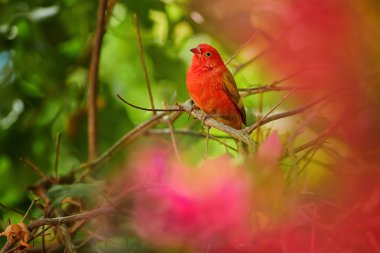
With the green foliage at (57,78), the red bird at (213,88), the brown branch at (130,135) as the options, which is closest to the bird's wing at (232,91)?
the red bird at (213,88)

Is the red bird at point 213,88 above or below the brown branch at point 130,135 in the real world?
above

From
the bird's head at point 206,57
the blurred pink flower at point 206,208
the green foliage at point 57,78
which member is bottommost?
the green foliage at point 57,78

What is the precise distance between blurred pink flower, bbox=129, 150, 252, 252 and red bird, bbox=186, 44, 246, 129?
71 centimetres

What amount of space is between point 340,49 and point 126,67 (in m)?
1.63

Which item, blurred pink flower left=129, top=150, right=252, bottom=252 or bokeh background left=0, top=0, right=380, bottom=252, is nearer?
blurred pink flower left=129, top=150, right=252, bottom=252

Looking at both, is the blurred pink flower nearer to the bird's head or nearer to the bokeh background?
the bokeh background

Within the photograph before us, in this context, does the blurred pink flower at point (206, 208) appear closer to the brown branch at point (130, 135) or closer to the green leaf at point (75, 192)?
the green leaf at point (75, 192)

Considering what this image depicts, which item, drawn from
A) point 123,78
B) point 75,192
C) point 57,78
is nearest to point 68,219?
point 75,192

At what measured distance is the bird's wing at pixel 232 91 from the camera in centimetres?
115

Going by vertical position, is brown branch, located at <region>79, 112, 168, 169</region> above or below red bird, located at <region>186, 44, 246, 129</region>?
below


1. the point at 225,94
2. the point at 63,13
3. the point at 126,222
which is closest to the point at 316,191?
the point at 126,222

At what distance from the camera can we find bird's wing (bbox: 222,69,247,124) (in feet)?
3.77

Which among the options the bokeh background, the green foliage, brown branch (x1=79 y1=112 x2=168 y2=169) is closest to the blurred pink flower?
the bokeh background

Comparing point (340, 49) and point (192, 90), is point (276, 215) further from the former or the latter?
point (192, 90)
